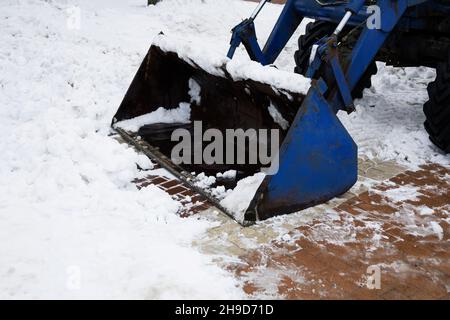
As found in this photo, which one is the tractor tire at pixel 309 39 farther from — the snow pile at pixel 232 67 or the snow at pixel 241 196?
the snow at pixel 241 196

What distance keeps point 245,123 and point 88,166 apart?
4.73 ft

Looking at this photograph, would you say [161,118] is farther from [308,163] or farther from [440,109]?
[440,109]

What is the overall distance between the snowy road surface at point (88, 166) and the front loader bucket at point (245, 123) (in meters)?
0.37

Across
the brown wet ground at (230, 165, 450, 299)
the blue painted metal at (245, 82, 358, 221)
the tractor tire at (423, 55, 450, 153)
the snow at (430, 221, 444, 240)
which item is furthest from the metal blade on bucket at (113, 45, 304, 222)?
the tractor tire at (423, 55, 450, 153)

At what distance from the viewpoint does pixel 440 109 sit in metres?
4.40


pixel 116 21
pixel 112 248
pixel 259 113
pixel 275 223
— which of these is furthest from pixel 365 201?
pixel 116 21

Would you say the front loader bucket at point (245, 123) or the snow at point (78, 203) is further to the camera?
the front loader bucket at point (245, 123)

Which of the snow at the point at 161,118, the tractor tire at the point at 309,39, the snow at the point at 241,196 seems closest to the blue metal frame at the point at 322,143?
the snow at the point at 241,196

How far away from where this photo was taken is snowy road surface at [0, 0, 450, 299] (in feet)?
8.72

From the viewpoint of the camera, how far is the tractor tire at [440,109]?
14.3 feet

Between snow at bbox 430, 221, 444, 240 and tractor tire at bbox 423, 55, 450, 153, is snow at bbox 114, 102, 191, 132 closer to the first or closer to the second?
tractor tire at bbox 423, 55, 450, 153

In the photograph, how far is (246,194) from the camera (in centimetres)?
358

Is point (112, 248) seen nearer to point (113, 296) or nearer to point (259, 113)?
point (113, 296)

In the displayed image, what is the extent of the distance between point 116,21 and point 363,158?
6582 millimetres
